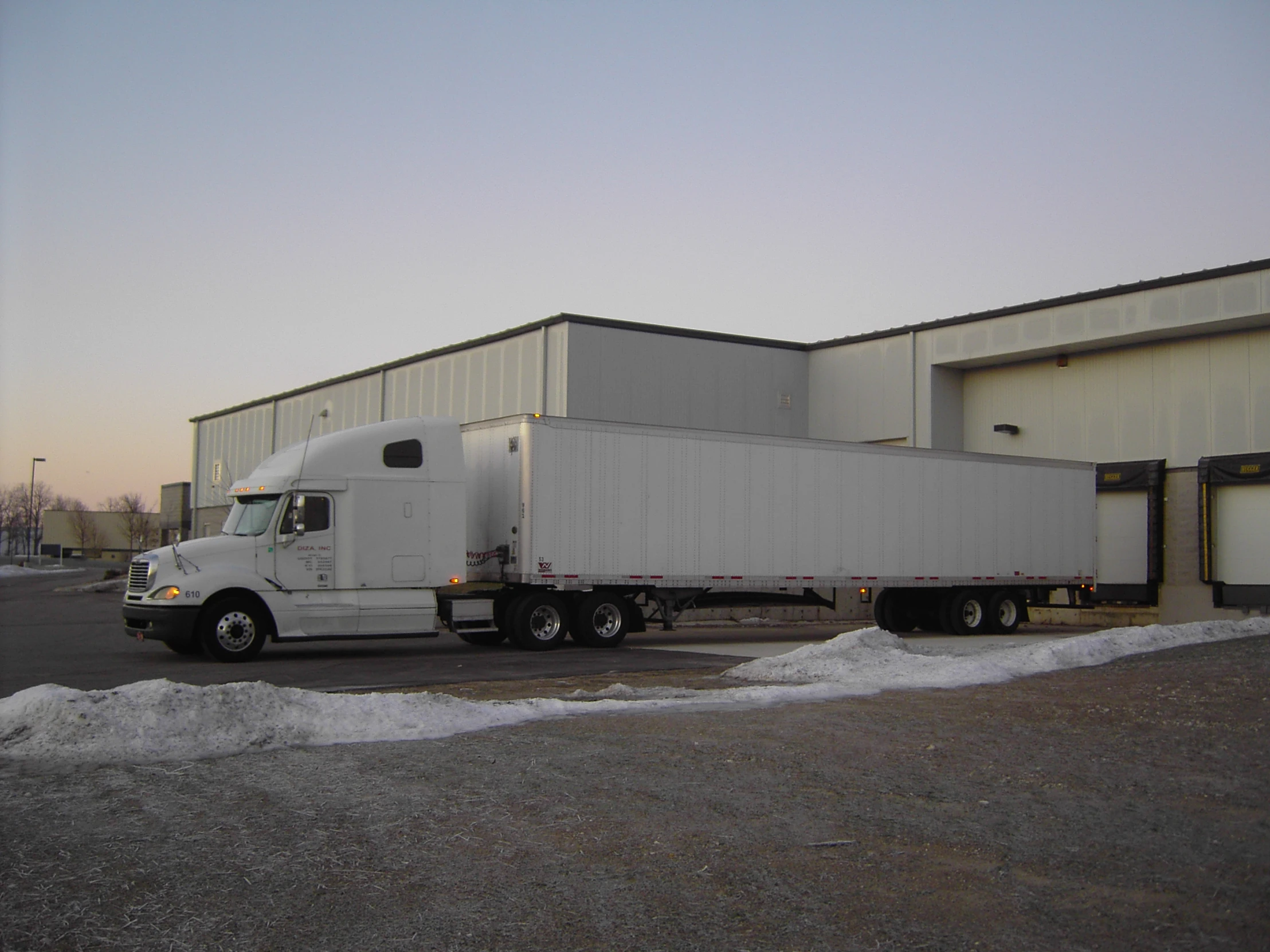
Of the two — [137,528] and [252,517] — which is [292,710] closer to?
[252,517]

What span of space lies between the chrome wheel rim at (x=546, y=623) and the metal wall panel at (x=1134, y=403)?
16083 mm

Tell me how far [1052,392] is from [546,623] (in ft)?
54.5

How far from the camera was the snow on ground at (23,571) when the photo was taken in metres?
58.3

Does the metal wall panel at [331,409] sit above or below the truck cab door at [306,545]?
above

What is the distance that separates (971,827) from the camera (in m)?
5.98

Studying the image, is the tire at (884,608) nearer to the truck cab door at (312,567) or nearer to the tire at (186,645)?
the truck cab door at (312,567)

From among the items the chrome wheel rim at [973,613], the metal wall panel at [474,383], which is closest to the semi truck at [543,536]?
the chrome wheel rim at [973,613]

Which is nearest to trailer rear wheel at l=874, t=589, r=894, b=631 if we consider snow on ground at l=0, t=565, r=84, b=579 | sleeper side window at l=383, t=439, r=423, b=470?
sleeper side window at l=383, t=439, r=423, b=470

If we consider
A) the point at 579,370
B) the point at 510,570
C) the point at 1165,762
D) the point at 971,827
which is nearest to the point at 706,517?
the point at 510,570

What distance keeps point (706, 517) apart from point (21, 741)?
1273 centimetres

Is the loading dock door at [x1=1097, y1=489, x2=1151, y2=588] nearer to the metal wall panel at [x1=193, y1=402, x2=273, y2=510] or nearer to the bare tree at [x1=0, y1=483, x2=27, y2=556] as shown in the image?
the metal wall panel at [x1=193, y1=402, x2=273, y2=510]

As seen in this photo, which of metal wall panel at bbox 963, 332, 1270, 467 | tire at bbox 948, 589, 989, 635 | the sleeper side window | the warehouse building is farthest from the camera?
the warehouse building

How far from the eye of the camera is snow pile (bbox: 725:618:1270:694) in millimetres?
12469

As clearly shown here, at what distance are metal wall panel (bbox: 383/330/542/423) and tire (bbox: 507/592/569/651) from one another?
10.7 metres
